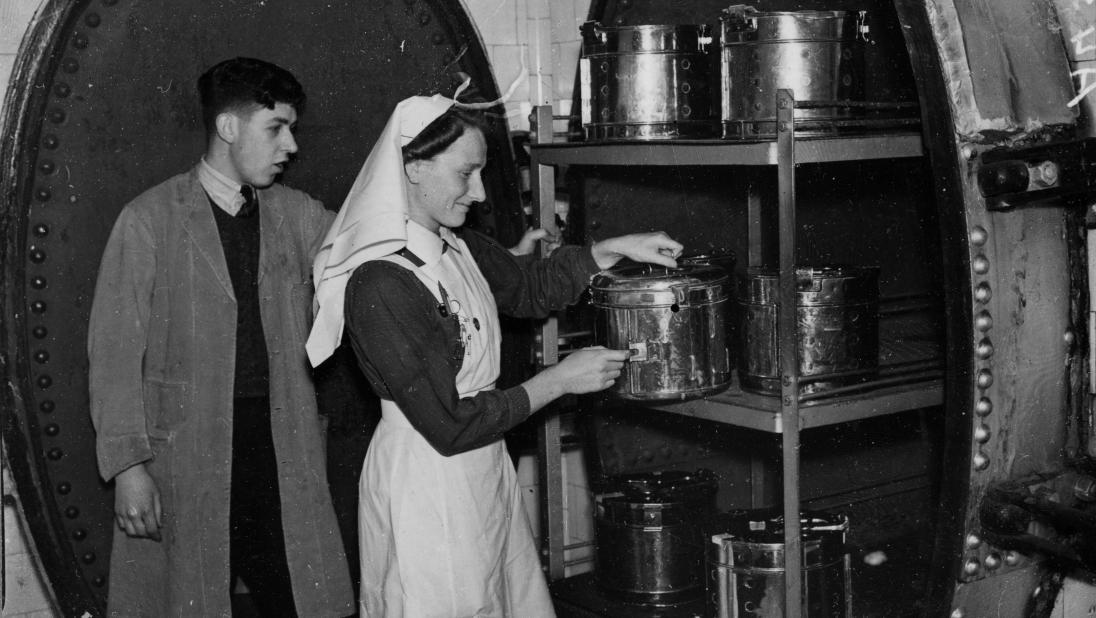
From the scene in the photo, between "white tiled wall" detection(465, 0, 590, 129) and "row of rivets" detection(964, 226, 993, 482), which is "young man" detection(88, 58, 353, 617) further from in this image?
"row of rivets" detection(964, 226, 993, 482)

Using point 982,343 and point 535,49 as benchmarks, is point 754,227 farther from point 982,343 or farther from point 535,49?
point 982,343

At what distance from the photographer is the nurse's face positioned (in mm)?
2818

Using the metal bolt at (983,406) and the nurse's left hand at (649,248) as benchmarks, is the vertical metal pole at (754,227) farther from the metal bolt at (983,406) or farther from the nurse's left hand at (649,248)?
Result: the metal bolt at (983,406)

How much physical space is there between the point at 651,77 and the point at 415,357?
949 millimetres

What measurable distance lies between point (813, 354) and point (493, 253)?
861 millimetres

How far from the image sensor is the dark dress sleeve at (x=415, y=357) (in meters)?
2.66

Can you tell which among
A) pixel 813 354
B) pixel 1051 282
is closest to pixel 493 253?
pixel 813 354

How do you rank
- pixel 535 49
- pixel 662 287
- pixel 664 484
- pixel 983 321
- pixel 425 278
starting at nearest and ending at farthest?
1. pixel 983 321
2. pixel 425 278
3. pixel 662 287
4. pixel 664 484
5. pixel 535 49

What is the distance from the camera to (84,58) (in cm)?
306

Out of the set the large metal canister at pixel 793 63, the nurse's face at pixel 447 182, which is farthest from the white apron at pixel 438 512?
the large metal canister at pixel 793 63

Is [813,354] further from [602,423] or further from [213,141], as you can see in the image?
[213,141]

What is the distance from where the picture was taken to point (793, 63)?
274 cm

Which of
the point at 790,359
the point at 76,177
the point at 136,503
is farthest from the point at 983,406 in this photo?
the point at 76,177

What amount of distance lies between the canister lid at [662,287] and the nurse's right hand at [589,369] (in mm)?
137
